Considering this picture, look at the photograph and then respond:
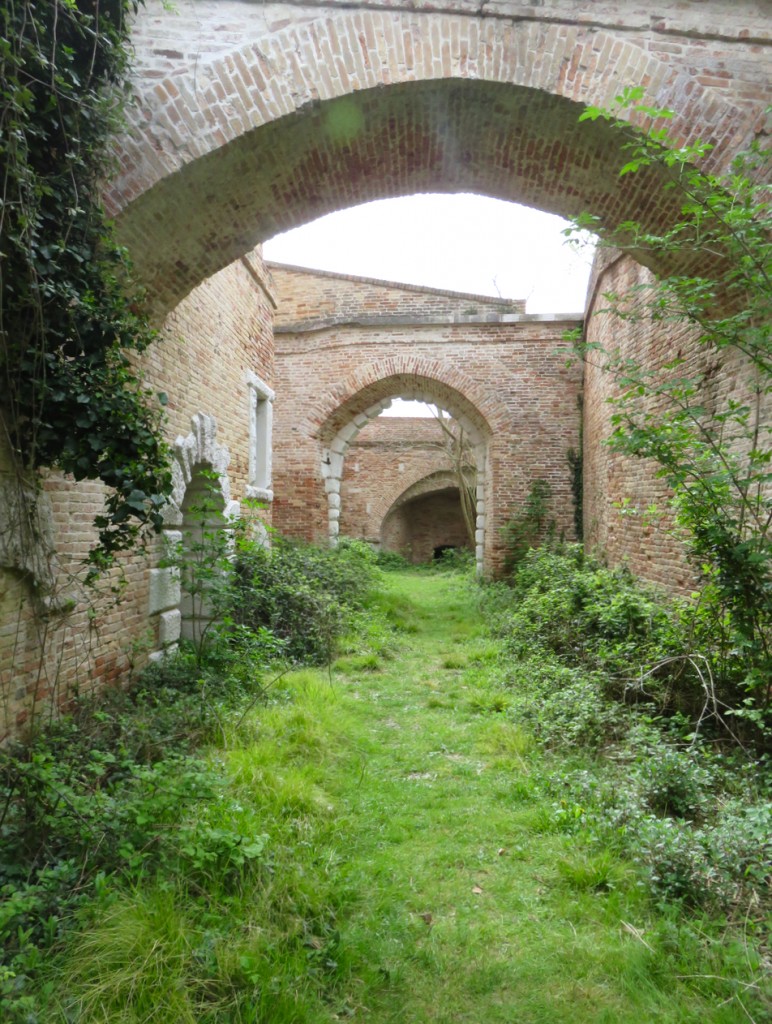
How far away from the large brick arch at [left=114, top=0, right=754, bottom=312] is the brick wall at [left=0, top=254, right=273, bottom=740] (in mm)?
1248

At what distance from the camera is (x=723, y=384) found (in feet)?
17.1

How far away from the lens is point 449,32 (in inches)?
165

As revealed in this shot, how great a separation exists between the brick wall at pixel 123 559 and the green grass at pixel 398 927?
122cm

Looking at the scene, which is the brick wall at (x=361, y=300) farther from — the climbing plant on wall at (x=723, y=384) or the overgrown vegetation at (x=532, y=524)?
the climbing plant on wall at (x=723, y=384)

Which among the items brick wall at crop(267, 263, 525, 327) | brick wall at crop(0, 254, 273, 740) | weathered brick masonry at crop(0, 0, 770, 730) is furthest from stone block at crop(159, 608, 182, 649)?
brick wall at crop(267, 263, 525, 327)

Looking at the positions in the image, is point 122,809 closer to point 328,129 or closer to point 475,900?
point 475,900

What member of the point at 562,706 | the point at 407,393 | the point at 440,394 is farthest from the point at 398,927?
the point at 407,393

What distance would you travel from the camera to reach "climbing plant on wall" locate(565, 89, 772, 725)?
3.36 m

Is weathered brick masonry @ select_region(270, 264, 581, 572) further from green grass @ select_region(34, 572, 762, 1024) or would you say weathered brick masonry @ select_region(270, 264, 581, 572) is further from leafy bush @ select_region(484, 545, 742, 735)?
green grass @ select_region(34, 572, 762, 1024)

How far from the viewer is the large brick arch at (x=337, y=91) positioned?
13.4ft

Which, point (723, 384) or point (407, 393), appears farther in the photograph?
→ point (407, 393)

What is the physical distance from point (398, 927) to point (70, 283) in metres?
3.52

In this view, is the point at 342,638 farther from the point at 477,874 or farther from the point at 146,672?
the point at 477,874

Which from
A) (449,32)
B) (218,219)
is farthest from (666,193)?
(218,219)
